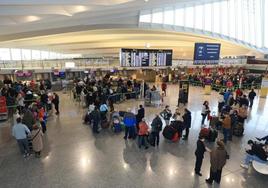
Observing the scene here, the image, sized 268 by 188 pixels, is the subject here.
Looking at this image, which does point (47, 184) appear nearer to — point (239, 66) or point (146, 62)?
point (146, 62)

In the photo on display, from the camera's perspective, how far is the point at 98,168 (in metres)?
5.79

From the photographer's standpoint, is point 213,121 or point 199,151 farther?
point 213,121

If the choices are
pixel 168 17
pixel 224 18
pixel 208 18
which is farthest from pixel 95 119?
pixel 224 18

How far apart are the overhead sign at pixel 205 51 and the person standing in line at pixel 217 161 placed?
30.4 feet

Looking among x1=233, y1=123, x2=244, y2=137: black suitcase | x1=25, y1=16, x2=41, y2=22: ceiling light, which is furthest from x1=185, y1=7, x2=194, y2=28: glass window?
x1=25, y1=16, x2=41, y2=22: ceiling light

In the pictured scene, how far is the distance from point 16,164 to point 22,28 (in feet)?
26.6

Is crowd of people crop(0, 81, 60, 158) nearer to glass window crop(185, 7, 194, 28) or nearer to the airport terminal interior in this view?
the airport terminal interior

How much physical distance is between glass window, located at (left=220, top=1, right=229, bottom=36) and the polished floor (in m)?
16.9

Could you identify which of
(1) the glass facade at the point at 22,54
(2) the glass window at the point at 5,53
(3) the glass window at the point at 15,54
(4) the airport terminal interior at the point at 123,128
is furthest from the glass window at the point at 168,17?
(3) the glass window at the point at 15,54

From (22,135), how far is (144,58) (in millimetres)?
9489

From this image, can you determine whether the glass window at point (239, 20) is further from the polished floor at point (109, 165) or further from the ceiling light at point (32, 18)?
the ceiling light at point (32, 18)

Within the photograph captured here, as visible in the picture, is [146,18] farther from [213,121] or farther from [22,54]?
[22,54]

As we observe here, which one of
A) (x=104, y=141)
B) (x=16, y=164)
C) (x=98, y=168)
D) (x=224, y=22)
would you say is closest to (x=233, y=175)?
(x=98, y=168)

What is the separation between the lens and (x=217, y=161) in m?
5.03
